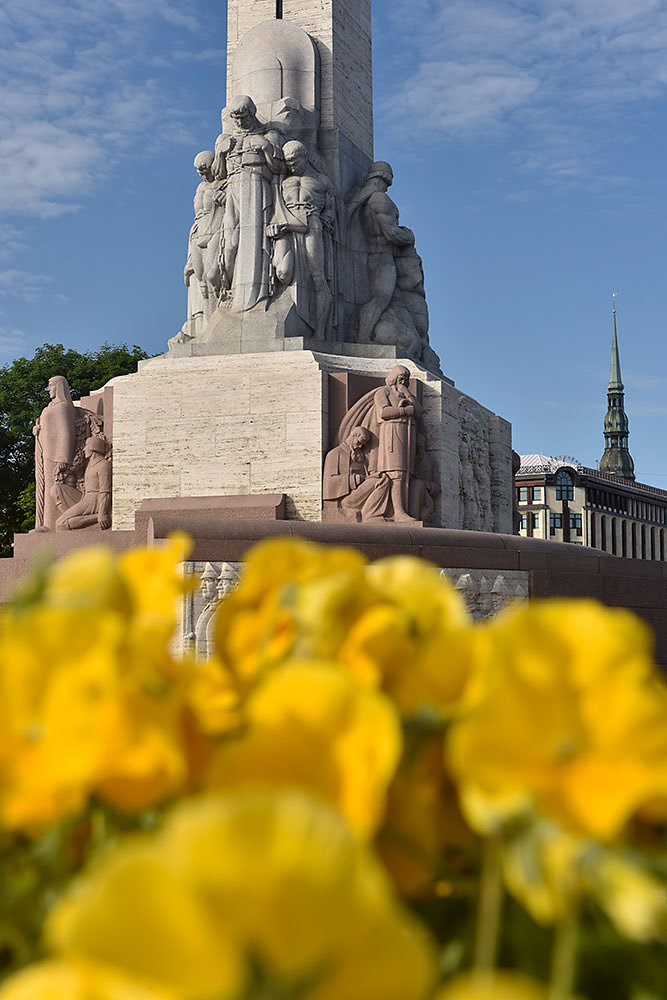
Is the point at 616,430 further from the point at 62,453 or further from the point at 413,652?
the point at 413,652

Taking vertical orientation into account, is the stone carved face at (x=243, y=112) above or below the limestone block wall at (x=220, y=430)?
above

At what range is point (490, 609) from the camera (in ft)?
36.9

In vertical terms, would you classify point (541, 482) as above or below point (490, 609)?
above

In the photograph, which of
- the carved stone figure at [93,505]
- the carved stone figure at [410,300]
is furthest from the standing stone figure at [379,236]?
the carved stone figure at [93,505]

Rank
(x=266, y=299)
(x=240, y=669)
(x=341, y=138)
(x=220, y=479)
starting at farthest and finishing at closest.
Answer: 1. (x=341, y=138)
2. (x=266, y=299)
3. (x=220, y=479)
4. (x=240, y=669)

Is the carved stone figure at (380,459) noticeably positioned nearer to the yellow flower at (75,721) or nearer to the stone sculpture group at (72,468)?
the stone sculpture group at (72,468)

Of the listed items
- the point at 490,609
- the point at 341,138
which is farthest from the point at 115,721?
the point at 341,138

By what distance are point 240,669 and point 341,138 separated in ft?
54.7

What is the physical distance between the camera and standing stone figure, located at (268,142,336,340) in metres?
15.1

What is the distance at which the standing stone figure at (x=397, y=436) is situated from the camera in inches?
Result: 530

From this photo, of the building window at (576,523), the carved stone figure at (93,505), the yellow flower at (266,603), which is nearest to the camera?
the yellow flower at (266,603)

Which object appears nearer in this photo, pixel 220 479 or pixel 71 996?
pixel 71 996

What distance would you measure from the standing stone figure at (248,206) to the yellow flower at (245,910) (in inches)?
585

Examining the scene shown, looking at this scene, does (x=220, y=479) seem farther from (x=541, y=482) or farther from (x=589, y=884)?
(x=541, y=482)
